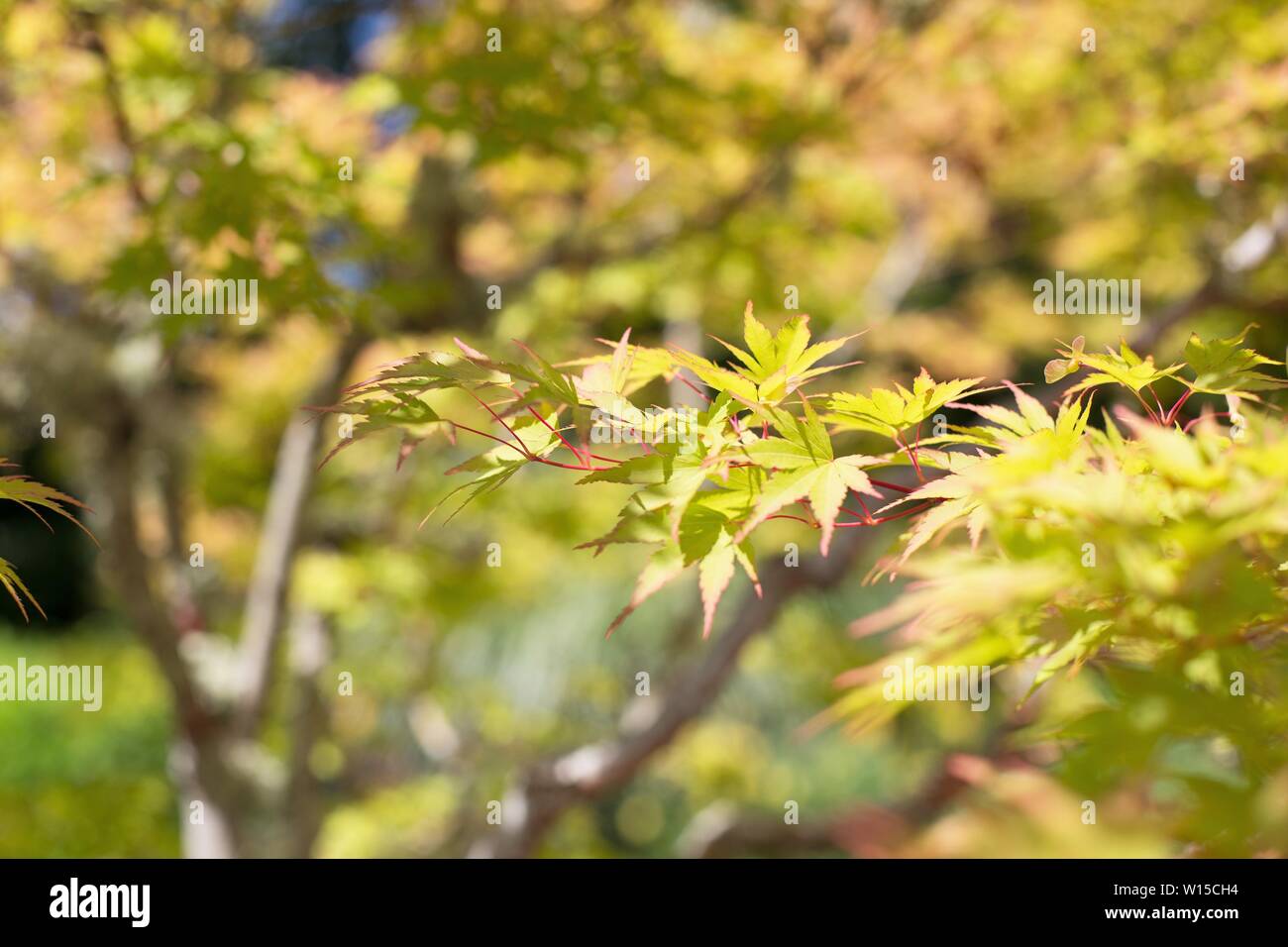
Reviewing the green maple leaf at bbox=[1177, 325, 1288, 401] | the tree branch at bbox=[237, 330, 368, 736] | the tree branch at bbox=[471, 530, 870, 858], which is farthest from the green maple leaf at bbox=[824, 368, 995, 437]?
the tree branch at bbox=[237, 330, 368, 736]

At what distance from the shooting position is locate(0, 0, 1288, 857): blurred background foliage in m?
2.13

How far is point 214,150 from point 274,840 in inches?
90.3

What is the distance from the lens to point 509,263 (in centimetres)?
430

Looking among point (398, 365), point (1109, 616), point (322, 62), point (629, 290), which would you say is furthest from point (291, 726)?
point (322, 62)

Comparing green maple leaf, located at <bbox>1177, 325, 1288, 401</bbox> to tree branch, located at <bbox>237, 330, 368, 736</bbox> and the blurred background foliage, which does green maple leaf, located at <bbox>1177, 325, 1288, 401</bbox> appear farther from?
tree branch, located at <bbox>237, 330, 368, 736</bbox>

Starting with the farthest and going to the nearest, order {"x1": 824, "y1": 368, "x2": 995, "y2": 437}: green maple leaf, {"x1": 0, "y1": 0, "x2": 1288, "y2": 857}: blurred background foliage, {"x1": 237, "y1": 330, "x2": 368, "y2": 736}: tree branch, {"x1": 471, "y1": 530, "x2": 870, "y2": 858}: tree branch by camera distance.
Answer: {"x1": 237, "y1": 330, "x2": 368, "y2": 736}: tree branch → {"x1": 471, "y1": 530, "x2": 870, "y2": 858}: tree branch → {"x1": 0, "y1": 0, "x2": 1288, "y2": 857}: blurred background foliage → {"x1": 824, "y1": 368, "x2": 995, "y2": 437}: green maple leaf

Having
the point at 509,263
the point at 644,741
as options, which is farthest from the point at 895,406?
the point at 509,263

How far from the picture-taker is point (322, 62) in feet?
27.6

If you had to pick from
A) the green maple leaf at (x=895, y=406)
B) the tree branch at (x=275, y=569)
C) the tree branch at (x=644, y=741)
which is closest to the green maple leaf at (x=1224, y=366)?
the green maple leaf at (x=895, y=406)

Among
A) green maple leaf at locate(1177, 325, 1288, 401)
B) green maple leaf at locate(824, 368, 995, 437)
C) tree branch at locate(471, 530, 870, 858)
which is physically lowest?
Result: tree branch at locate(471, 530, 870, 858)

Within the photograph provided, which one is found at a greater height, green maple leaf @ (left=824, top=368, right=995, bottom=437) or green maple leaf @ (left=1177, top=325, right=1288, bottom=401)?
green maple leaf @ (left=1177, top=325, right=1288, bottom=401)

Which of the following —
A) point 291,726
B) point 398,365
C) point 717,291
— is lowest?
point 291,726

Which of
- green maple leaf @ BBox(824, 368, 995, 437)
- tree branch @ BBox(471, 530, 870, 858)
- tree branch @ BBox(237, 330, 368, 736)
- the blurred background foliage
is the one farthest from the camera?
tree branch @ BBox(237, 330, 368, 736)

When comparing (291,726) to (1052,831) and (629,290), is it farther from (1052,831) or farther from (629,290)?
(1052,831)
